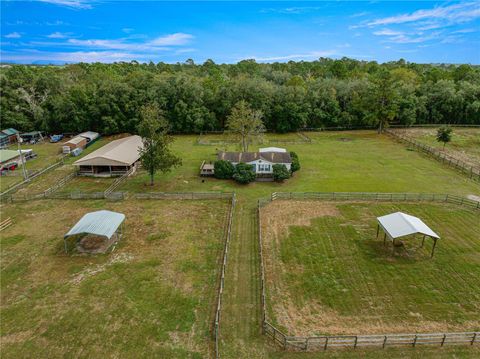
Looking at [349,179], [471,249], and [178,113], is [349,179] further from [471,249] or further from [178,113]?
[178,113]

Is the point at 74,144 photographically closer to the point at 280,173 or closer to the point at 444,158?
the point at 280,173

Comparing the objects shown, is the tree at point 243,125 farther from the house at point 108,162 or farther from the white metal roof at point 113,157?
the house at point 108,162

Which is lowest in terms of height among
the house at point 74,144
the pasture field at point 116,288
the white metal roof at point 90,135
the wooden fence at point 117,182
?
the pasture field at point 116,288

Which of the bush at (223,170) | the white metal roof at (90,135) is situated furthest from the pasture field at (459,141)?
the white metal roof at (90,135)

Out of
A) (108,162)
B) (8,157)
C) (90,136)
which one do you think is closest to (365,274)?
(108,162)

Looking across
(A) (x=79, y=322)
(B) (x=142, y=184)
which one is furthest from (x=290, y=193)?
(A) (x=79, y=322)
